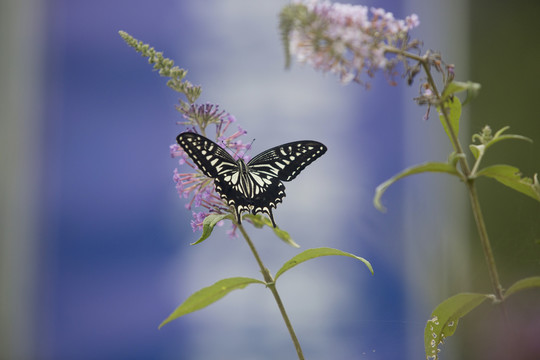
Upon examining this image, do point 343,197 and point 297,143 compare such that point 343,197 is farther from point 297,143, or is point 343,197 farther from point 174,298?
point 297,143

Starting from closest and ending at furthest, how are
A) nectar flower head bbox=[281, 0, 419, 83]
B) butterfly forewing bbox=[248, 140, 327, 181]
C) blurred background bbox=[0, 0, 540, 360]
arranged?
nectar flower head bbox=[281, 0, 419, 83] → butterfly forewing bbox=[248, 140, 327, 181] → blurred background bbox=[0, 0, 540, 360]

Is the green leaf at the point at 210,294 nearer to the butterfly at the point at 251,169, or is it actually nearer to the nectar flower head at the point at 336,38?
the butterfly at the point at 251,169

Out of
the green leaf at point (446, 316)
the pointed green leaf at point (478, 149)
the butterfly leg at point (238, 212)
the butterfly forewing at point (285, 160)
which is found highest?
the butterfly forewing at point (285, 160)

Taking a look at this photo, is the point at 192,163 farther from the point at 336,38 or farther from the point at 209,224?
the point at 336,38

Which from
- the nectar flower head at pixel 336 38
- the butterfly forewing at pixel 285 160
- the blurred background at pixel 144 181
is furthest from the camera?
the blurred background at pixel 144 181

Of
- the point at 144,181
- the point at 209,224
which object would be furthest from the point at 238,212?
the point at 144,181

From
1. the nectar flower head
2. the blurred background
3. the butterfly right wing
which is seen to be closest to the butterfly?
the butterfly right wing

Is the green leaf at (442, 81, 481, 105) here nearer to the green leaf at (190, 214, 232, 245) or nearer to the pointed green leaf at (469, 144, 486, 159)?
the pointed green leaf at (469, 144, 486, 159)

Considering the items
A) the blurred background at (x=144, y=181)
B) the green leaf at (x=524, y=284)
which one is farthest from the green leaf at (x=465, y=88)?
the blurred background at (x=144, y=181)
